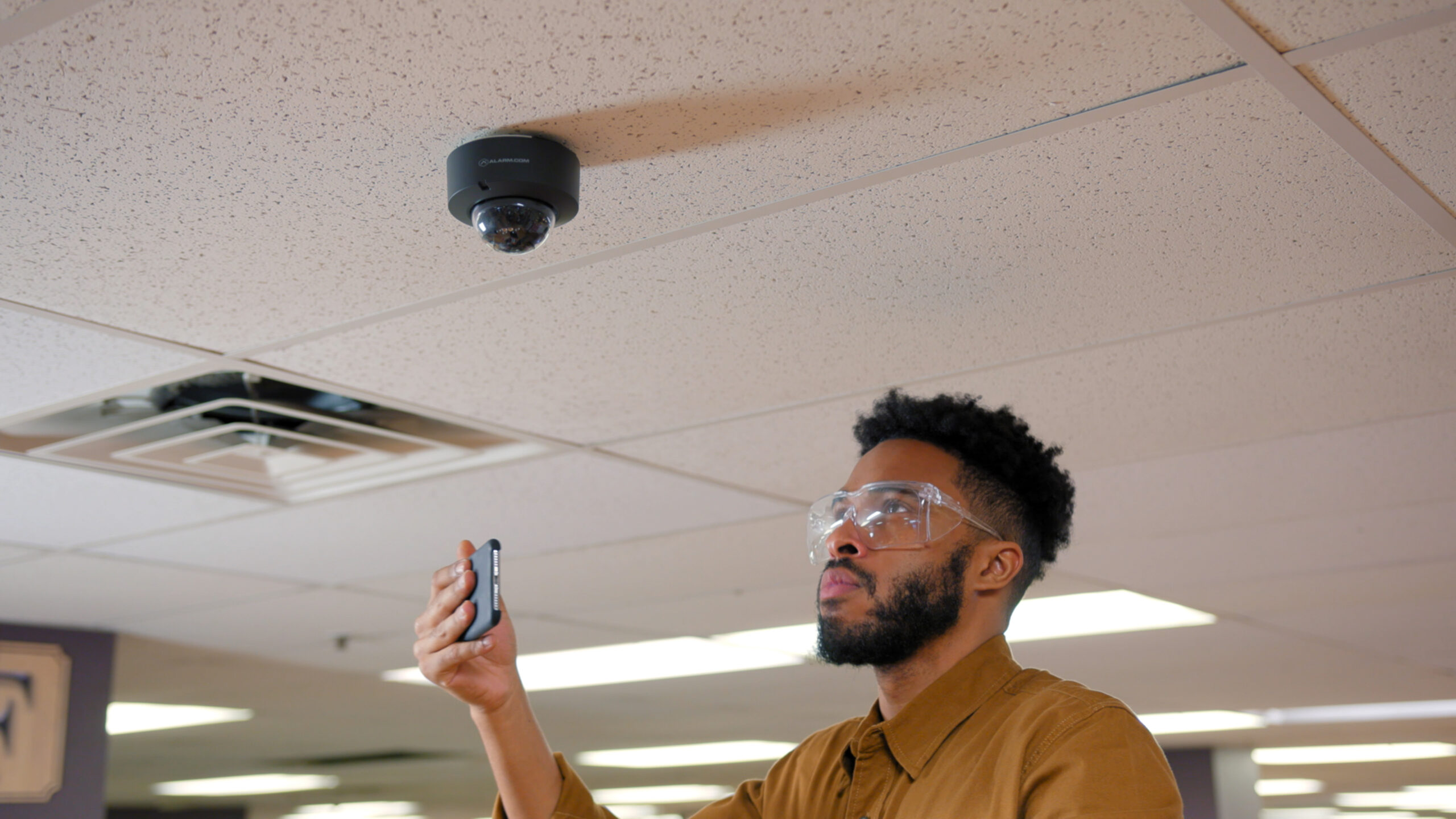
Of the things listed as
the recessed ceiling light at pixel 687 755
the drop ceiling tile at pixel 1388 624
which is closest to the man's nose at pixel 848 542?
the drop ceiling tile at pixel 1388 624

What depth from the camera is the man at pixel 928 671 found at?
1303mm

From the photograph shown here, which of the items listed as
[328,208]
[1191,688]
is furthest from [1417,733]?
[328,208]

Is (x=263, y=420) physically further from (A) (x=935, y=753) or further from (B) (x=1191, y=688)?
(B) (x=1191, y=688)

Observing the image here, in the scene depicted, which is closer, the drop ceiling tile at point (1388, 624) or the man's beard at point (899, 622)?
the man's beard at point (899, 622)

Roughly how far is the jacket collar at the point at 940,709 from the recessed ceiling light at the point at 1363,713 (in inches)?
256

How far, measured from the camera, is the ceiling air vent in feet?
8.68

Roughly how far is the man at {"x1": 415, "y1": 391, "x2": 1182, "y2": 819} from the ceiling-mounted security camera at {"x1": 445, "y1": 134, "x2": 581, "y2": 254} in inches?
16.2

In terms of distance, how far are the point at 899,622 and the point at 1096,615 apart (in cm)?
340

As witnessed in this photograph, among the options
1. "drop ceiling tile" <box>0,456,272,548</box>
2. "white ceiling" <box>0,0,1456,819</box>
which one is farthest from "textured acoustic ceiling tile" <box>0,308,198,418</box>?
"drop ceiling tile" <box>0,456,272,548</box>

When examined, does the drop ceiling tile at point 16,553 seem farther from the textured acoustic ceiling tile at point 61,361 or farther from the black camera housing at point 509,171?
the black camera housing at point 509,171

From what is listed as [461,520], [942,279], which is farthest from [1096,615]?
[942,279]

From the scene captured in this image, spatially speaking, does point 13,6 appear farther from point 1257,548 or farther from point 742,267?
point 1257,548

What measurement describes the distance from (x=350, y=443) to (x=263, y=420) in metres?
0.21

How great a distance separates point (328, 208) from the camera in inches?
69.6
